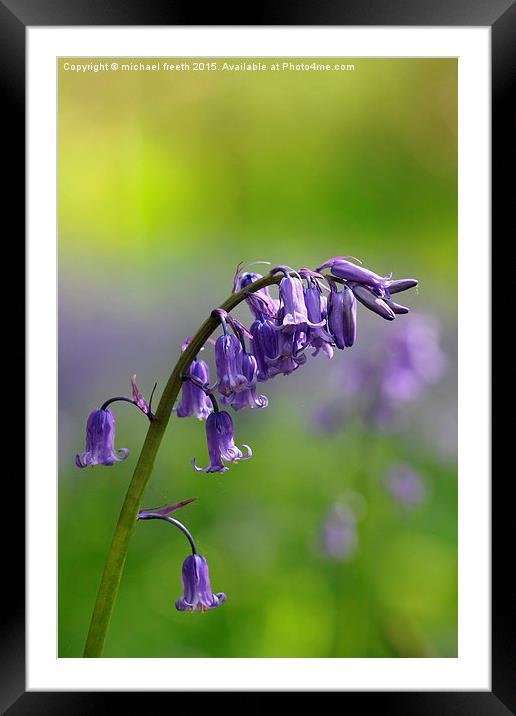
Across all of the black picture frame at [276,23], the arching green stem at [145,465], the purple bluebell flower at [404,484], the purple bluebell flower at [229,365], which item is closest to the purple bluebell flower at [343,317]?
the arching green stem at [145,465]

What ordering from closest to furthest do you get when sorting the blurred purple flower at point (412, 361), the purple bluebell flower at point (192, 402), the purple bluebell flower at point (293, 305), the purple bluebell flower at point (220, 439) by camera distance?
the purple bluebell flower at point (293, 305) → the purple bluebell flower at point (220, 439) → the purple bluebell flower at point (192, 402) → the blurred purple flower at point (412, 361)

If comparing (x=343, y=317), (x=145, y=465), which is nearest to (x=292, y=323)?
(x=343, y=317)

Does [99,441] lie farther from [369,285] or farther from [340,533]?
[340,533]

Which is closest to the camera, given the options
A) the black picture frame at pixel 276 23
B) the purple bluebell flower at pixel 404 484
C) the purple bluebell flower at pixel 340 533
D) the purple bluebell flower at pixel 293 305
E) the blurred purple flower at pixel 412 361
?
the purple bluebell flower at pixel 293 305

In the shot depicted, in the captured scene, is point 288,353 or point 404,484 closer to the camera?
point 288,353

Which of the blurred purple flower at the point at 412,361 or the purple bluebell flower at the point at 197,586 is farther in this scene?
the blurred purple flower at the point at 412,361

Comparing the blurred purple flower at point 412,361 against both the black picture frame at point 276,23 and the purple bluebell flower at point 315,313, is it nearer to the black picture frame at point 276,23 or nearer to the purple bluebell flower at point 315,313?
the black picture frame at point 276,23

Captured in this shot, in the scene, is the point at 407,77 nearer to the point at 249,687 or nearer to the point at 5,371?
the point at 5,371

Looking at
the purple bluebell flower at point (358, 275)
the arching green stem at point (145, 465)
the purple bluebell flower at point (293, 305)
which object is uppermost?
the purple bluebell flower at point (358, 275)
